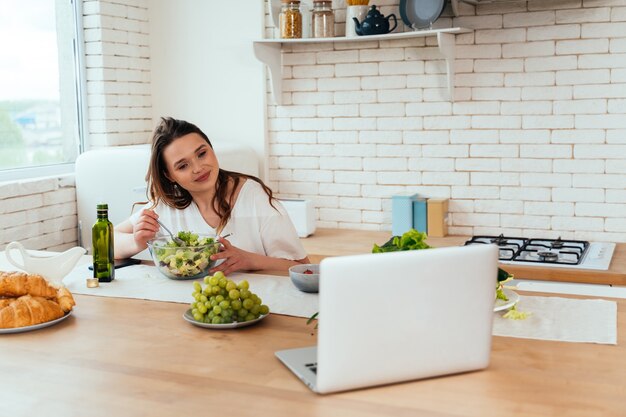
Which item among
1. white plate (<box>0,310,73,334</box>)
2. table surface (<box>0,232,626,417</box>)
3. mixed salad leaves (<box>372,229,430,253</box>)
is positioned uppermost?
mixed salad leaves (<box>372,229,430,253</box>)

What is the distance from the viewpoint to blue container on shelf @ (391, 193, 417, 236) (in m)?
3.92

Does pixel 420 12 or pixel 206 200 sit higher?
pixel 420 12

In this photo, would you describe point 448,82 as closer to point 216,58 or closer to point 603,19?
point 603,19

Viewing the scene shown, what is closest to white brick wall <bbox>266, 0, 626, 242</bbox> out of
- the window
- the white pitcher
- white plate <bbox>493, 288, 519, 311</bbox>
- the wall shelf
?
the wall shelf

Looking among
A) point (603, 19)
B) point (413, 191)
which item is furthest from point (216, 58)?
point (603, 19)

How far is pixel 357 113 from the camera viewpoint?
13.5 ft

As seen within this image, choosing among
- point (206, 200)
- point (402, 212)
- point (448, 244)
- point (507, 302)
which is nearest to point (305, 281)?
point (507, 302)

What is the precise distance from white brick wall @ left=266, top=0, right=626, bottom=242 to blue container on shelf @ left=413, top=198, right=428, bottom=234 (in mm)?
131

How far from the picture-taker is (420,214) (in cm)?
391

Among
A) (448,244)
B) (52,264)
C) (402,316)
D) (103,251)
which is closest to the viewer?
(402,316)

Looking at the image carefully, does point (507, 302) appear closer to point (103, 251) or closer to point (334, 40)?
point (103, 251)

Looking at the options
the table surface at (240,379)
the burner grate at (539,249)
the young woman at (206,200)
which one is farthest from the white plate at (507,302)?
the burner grate at (539,249)

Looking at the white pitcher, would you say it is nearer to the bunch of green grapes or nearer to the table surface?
the table surface

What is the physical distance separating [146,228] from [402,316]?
135 centimetres
